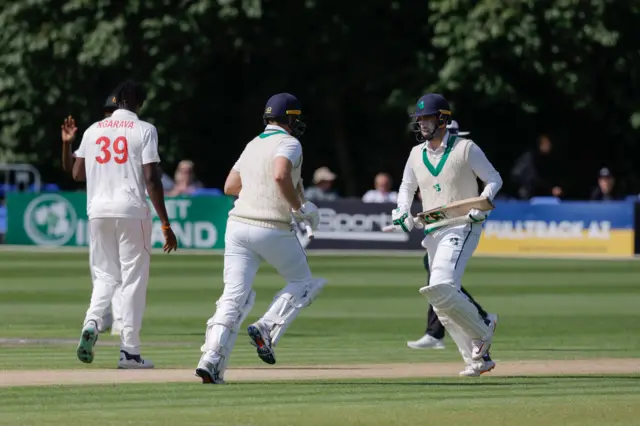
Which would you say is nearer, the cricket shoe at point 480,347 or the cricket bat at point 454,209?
the cricket bat at point 454,209

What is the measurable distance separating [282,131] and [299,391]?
68.2 inches

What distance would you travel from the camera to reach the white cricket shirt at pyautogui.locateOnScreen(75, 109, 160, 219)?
38.9ft

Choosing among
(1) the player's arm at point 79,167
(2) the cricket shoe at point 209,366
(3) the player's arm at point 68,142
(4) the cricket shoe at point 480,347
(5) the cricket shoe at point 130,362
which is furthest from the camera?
(3) the player's arm at point 68,142

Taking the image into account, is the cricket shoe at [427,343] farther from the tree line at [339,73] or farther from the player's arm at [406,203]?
the tree line at [339,73]

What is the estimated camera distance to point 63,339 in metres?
14.7

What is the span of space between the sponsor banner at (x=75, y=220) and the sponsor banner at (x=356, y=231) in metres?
1.76

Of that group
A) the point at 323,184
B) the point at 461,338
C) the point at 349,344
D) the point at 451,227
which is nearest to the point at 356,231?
the point at 323,184

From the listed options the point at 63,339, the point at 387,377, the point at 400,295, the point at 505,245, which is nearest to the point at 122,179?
the point at 387,377

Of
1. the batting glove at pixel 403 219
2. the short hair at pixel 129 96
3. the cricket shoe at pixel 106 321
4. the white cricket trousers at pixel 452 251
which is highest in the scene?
the short hair at pixel 129 96

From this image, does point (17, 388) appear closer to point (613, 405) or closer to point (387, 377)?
point (387, 377)

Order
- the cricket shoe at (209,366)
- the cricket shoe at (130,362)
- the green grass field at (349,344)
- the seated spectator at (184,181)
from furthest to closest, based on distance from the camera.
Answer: the seated spectator at (184,181)
the cricket shoe at (130,362)
the cricket shoe at (209,366)
the green grass field at (349,344)

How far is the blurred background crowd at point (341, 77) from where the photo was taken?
114ft

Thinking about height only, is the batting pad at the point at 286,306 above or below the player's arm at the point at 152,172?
below

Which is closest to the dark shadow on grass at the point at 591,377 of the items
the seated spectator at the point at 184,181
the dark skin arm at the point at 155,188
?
the dark skin arm at the point at 155,188
